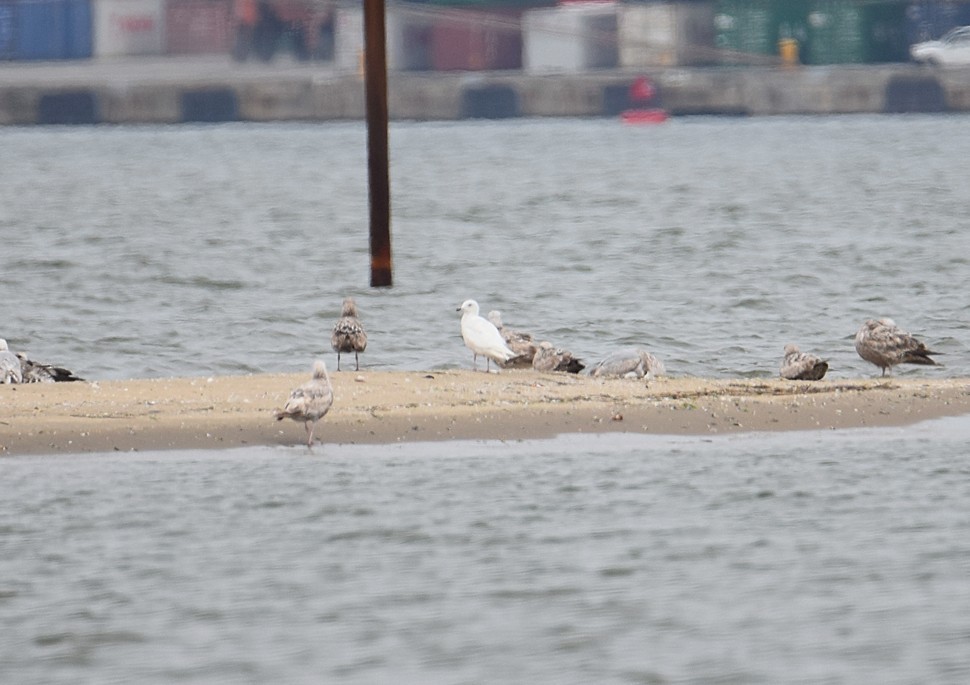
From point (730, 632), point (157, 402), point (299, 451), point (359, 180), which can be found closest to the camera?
point (730, 632)

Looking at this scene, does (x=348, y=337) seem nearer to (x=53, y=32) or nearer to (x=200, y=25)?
(x=200, y=25)

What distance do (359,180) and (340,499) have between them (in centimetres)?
5257

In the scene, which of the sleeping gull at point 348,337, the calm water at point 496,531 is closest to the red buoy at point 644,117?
the calm water at point 496,531

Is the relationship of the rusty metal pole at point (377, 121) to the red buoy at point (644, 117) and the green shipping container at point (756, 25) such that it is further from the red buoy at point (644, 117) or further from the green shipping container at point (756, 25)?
the green shipping container at point (756, 25)

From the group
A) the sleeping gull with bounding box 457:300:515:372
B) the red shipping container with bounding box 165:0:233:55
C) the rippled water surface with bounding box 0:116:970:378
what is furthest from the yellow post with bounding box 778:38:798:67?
the sleeping gull with bounding box 457:300:515:372

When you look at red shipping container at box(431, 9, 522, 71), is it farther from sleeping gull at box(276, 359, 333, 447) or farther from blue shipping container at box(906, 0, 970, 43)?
sleeping gull at box(276, 359, 333, 447)

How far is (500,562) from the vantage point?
1081cm

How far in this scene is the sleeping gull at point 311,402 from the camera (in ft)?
43.7

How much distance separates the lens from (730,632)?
31.1 feet

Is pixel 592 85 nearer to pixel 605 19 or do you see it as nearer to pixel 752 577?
pixel 605 19

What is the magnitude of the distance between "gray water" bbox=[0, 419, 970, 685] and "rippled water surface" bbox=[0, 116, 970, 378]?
5747 millimetres

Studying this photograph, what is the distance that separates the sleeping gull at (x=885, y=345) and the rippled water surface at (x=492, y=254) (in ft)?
3.38

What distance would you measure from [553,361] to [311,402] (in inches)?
145

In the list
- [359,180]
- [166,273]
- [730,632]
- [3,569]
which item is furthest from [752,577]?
[359,180]
